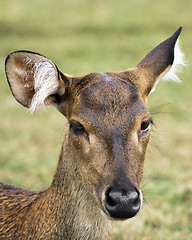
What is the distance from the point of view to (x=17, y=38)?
2081 centimetres

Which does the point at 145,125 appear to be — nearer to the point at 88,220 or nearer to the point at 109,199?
the point at 109,199

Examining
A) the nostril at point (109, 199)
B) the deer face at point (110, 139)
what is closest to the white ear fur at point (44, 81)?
the deer face at point (110, 139)

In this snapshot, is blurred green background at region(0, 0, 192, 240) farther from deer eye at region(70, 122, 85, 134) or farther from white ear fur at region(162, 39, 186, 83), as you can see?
deer eye at region(70, 122, 85, 134)

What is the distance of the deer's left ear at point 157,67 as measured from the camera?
394 cm

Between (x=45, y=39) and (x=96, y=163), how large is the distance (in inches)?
732

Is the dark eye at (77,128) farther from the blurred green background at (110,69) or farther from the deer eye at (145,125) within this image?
the blurred green background at (110,69)

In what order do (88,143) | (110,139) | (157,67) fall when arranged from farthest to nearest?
(157,67)
(88,143)
(110,139)

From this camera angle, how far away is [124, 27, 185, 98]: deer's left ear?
3944 mm

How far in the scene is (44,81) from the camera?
3600mm

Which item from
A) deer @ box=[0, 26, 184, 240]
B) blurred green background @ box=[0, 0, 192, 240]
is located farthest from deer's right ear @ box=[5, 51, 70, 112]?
blurred green background @ box=[0, 0, 192, 240]

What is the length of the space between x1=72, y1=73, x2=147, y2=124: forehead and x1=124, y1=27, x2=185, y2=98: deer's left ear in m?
0.22

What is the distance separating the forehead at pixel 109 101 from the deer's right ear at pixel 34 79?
0.78 ft

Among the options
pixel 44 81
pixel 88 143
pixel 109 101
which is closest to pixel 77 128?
pixel 88 143

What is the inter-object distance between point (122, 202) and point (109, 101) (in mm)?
903
